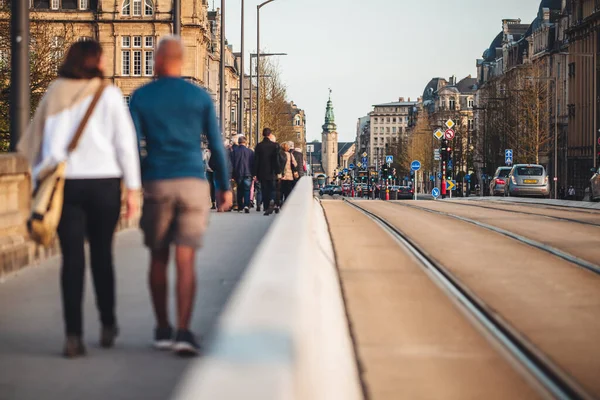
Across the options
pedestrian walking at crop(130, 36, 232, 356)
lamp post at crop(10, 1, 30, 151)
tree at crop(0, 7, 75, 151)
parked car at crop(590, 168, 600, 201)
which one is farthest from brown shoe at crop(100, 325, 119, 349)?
tree at crop(0, 7, 75, 151)

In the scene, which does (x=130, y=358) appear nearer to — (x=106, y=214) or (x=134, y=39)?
(x=106, y=214)

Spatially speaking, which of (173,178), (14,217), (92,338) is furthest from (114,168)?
(14,217)

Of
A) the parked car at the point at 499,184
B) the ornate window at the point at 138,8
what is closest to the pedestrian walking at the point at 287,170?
the parked car at the point at 499,184

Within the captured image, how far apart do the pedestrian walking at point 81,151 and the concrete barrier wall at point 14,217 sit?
440 cm

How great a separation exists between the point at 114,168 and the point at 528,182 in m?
46.0

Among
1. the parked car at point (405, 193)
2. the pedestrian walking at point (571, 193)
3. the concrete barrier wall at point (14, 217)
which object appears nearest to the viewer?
the concrete barrier wall at point (14, 217)

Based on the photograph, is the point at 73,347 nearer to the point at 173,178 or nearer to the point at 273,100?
the point at 173,178

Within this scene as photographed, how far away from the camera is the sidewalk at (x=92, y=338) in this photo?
597 cm

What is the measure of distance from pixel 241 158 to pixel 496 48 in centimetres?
12280

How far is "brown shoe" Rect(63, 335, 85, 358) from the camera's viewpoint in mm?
6719

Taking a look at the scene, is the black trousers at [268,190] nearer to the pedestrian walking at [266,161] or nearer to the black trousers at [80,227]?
the pedestrian walking at [266,161]

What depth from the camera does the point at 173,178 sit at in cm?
664

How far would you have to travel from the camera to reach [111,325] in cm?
704

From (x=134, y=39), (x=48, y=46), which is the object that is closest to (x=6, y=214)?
(x=48, y=46)
